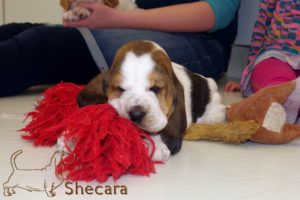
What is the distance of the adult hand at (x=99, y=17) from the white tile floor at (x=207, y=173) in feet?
2.25

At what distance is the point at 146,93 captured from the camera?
42.6 inches

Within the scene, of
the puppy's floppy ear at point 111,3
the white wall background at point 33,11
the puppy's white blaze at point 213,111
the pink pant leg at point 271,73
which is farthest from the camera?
the white wall background at point 33,11

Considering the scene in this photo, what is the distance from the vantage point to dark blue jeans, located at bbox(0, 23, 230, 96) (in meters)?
1.78

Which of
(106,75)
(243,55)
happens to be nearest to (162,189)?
(106,75)

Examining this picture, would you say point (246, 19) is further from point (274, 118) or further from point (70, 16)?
point (274, 118)

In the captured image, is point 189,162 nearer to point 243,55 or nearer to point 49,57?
point 49,57

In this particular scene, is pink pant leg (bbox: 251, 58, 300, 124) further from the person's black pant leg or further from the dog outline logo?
the dog outline logo

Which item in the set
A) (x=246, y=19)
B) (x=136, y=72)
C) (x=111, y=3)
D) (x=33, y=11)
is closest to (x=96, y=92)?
(x=136, y=72)

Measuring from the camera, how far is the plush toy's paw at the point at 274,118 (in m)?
1.30

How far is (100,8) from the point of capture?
1.90m

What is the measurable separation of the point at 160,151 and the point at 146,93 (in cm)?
14

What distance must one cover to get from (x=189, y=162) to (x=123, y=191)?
10.0 inches

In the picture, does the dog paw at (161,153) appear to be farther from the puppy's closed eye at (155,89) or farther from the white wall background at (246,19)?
the white wall background at (246,19)

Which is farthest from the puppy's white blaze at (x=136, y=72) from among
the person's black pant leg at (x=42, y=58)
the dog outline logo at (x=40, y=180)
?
the person's black pant leg at (x=42, y=58)
